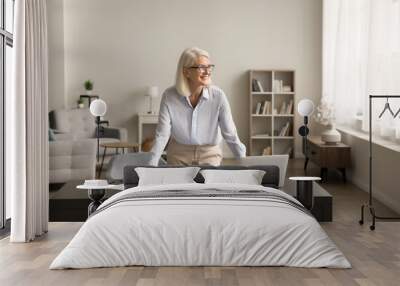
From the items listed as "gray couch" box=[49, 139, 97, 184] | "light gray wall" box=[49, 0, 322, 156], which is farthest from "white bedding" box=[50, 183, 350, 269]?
"light gray wall" box=[49, 0, 322, 156]

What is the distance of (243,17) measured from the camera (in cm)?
1341

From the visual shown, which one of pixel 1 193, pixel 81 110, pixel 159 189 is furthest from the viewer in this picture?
pixel 81 110

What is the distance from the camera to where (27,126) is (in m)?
6.02

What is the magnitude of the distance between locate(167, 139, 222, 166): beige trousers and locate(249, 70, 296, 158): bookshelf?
6.78m

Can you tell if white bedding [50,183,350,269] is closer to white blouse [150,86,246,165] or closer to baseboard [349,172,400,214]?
white blouse [150,86,246,165]

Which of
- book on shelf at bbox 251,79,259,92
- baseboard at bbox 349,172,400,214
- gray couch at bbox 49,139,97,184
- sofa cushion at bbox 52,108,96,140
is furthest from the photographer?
book on shelf at bbox 251,79,259,92

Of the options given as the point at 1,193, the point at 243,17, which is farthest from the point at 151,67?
the point at 1,193

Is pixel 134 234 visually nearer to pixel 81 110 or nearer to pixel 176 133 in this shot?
pixel 176 133

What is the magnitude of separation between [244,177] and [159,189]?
88 centimetres

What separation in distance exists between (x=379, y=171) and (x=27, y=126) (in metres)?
4.41

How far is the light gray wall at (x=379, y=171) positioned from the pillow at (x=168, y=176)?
104 inches

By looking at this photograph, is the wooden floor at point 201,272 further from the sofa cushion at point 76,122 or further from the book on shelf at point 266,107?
the book on shelf at point 266,107

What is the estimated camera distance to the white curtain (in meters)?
5.95

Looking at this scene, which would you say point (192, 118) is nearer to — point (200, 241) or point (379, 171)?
point (200, 241)
